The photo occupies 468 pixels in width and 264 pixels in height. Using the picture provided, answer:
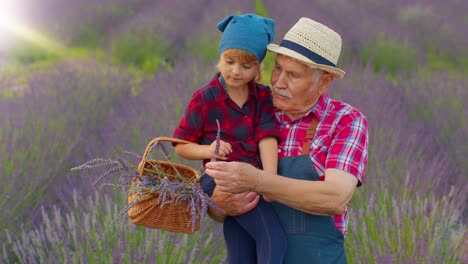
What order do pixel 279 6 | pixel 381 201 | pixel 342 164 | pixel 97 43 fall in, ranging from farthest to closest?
pixel 279 6
pixel 97 43
pixel 381 201
pixel 342 164

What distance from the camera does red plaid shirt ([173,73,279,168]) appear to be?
2.29 m

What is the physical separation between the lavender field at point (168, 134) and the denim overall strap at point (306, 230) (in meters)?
0.76

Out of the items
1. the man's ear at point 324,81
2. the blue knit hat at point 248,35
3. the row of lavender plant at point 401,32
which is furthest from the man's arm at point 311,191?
the row of lavender plant at point 401,32

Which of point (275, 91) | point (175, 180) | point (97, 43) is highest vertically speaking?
point (275, 91)

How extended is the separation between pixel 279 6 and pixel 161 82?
26.7 ft

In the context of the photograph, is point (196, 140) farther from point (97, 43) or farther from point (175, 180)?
point (97, 43)

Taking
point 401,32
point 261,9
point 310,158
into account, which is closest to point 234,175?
point 310,158

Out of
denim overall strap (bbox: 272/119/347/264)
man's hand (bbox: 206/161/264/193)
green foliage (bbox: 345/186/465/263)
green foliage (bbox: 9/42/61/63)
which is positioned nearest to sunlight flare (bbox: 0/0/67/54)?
green foliage (bbox: 9/42/61/63)

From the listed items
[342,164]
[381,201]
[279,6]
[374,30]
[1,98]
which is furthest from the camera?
[279,6]

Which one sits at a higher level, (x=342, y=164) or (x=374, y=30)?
(x=342, y=164)

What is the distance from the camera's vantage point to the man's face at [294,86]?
2.23 metres

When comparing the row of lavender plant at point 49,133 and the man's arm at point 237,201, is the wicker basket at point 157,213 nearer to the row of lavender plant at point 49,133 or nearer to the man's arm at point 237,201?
the man's arm at point 237,201

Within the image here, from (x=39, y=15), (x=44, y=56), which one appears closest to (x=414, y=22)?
(x=44, y=56)

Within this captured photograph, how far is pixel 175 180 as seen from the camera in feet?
7.26
